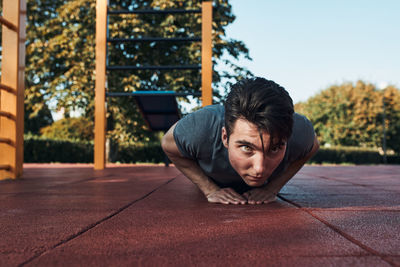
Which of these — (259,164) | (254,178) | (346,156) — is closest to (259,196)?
(254,178)

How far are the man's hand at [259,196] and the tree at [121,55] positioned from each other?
7552mm

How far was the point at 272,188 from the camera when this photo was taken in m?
2.11

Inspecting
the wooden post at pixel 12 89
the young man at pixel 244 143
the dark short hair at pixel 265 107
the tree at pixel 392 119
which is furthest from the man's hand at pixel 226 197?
the tree at pixel 392 119

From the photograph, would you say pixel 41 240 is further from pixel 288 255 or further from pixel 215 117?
pixel 215 117

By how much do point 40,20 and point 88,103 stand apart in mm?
3860

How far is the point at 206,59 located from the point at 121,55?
237 inches

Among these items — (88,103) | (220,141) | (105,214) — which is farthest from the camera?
(88,103)

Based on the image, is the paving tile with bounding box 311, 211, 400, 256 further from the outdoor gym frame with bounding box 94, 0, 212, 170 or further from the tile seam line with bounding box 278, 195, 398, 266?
the outdoor gym frame with bounding box 94, 0, 212, 170

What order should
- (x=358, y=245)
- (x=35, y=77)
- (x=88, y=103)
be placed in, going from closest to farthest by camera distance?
(x=358, y=245) → (x=88, y=103) → (x=35, y=77)

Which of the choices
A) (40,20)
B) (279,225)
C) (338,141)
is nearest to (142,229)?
(279,225)

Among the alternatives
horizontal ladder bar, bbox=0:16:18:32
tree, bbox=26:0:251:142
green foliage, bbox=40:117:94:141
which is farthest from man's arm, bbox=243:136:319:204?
green foliage, bbox=40:117:94:141

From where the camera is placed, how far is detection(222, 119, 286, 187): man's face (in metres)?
1.57

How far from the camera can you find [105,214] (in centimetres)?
164

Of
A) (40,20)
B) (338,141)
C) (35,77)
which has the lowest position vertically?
(338,141)
